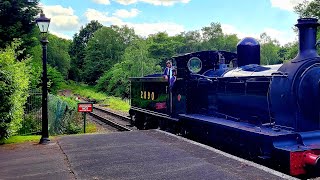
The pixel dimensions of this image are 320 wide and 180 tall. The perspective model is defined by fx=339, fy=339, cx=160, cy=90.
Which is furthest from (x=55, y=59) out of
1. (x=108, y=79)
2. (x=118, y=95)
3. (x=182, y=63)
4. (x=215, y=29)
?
(x=182, y=63)

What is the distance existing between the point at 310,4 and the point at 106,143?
3337 centimetres

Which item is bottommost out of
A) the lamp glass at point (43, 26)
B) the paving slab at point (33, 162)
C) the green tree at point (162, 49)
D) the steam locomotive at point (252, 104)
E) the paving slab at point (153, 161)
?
the paving slab at point (33, 162)

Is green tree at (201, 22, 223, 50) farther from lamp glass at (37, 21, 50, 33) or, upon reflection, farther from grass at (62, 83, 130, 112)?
lamp glass at (37, 21, 50, 33)

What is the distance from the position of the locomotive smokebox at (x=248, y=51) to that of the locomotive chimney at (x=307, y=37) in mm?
2662

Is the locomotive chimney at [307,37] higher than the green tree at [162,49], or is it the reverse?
the green tree at [162,49]

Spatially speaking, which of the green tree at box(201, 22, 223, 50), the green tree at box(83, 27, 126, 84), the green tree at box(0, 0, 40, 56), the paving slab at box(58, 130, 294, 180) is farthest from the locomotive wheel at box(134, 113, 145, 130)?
the green tree at box(201, 22, 223, 50)

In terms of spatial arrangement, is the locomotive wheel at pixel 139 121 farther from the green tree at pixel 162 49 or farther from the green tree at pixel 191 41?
the green tree at pixel 191 41

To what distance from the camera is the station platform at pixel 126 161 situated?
19.0 ft

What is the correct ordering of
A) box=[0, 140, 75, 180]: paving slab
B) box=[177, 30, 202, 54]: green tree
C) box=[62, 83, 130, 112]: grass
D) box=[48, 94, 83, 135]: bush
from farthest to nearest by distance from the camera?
box=[177, 30, 202, 54]: green tree, box=[62, 83, 130, 112]: grass, box=[48, 94, 83, 135]: bush, box=[0, 140, 75, 180]: paving slab

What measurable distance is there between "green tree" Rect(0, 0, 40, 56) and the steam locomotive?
1277cm

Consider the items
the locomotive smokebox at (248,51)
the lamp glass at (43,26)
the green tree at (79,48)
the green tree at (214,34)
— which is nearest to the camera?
the lamp glass at (43,26)

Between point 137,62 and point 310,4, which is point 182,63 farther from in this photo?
point 137,62

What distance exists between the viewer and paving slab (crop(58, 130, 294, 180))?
5.73 metres

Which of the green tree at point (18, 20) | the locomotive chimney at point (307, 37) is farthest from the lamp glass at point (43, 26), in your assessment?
the green tree at point (18, 20)
